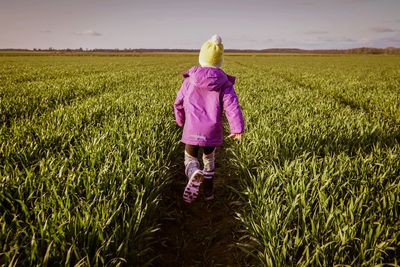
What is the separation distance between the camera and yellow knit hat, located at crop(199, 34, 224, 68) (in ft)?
11.7

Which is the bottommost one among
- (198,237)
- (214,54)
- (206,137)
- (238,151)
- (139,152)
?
(198,237)

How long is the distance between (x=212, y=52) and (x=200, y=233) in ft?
7.09

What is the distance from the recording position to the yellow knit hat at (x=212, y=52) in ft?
11.7

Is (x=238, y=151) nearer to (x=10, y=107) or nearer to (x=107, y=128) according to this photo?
(x=107, y=128)

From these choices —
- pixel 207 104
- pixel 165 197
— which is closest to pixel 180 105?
pixel 207 104

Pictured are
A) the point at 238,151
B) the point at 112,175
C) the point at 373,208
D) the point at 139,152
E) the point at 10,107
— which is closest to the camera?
the point at 373,208

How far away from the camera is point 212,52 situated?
3566 millimetres

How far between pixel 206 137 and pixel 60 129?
2.55 metres

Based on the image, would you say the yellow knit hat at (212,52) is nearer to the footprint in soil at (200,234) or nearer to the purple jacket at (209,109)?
the purple jacket at (209,109)

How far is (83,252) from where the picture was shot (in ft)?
6.37

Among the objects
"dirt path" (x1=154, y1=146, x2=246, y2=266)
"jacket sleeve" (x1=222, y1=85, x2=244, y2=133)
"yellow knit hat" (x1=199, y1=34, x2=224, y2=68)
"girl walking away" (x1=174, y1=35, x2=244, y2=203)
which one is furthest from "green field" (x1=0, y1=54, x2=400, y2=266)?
"yellow knit hat" (x1=199, y1=34, x2=224, y2=68)

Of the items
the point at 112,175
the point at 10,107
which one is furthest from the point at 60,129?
the point at 10,107

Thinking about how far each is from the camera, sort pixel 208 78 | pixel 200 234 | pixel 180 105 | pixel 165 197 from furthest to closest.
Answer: pixel 180 105, pixel 165 197, pixel 208 78, pixel 200 234

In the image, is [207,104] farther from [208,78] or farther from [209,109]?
[208,78]
